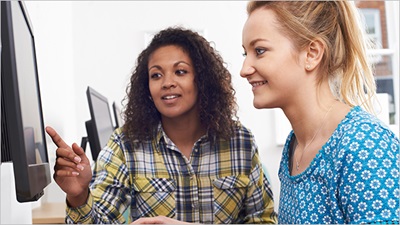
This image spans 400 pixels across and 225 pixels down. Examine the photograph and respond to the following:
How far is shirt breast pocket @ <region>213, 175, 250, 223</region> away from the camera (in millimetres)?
1368

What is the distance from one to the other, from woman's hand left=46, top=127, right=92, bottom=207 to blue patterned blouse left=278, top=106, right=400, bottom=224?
40 centimetres

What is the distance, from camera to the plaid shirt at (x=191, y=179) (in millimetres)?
1358

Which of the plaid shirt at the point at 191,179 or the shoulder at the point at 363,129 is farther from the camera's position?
the plaid shirt at the point at 191,179

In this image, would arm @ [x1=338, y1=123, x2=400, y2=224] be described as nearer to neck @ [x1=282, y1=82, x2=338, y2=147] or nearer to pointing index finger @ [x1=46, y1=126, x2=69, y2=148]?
neck @ [x1=282, y1=82, x2=338, y2=147]

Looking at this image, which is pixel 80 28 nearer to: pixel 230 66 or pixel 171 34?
pixel 230 66

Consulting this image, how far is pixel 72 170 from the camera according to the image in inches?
39.9

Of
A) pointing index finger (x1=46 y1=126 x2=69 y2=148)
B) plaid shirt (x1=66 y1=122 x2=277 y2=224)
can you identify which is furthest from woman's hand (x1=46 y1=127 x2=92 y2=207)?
plaid shirt (x1=66 y1=122 x2=277 y2=224)

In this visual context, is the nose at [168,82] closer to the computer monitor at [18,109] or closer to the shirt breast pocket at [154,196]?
the shirt breast pocket at [154,196]

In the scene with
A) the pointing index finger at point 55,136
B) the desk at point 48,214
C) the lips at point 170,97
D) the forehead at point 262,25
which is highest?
the forehead at point 262,25

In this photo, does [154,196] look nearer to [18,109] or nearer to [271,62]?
[271,62]

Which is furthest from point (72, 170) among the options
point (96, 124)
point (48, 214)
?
point (48, 214)

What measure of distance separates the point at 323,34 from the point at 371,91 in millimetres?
164

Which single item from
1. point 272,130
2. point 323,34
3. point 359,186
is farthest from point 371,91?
point 272,130

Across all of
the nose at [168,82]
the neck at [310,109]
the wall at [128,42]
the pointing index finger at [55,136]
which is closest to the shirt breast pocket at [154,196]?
the nose at [168,82]
